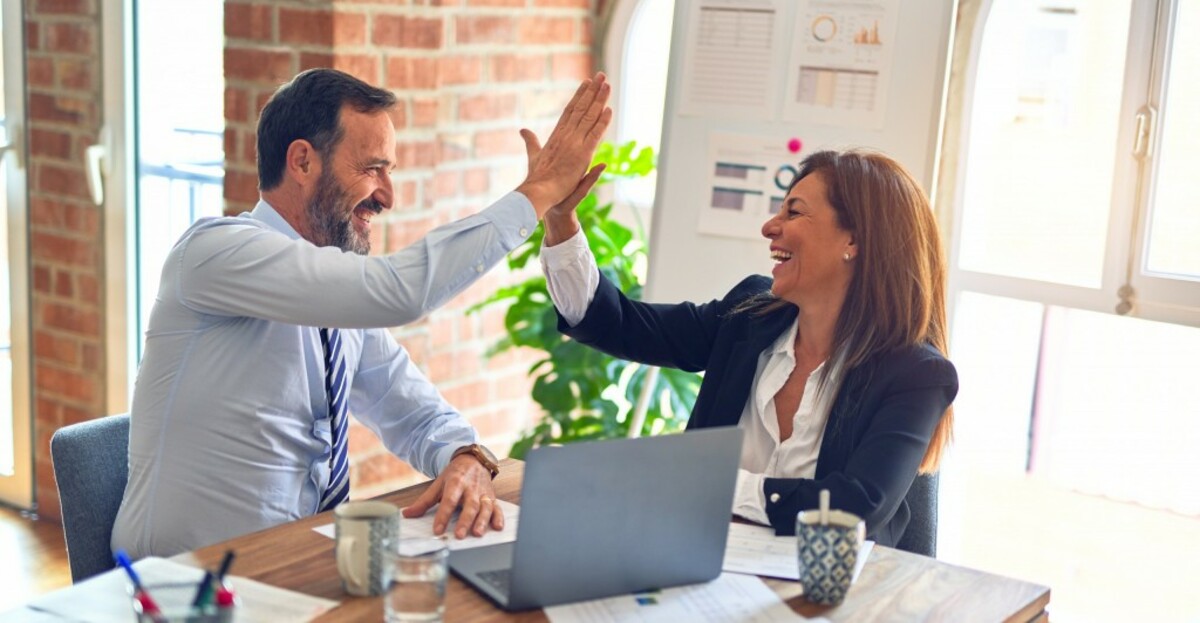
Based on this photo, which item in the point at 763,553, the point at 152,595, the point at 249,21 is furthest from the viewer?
the point at 249,21

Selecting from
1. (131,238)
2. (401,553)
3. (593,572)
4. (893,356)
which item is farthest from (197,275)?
(131,238)

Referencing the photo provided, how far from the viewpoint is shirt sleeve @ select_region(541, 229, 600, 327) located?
2.17 metres

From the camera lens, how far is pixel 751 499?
74.1 inches

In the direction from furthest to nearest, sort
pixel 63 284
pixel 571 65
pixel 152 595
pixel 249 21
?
pixel 571 65 → pixel 63 284 → pixel 249 21 → pixel 152 595

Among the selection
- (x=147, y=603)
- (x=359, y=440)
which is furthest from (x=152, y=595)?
(x=359, y=440)

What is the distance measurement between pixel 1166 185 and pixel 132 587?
242 cm

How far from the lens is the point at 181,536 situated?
1.96m

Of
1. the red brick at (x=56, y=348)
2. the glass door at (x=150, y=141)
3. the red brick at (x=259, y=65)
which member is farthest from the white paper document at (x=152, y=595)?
the red brick at (x=56, y=348)

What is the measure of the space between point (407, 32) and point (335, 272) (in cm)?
143

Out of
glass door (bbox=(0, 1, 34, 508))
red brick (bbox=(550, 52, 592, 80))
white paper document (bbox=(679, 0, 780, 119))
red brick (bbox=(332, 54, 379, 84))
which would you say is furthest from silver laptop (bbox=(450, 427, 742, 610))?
glass door (bbox=(0, 1, 34, 508))

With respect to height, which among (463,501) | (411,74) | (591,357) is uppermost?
(411,74)

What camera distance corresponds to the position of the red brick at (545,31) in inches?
143

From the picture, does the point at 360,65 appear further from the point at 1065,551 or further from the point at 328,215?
the point at 1065,551

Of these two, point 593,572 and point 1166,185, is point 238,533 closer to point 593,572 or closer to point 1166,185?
point 593,572
